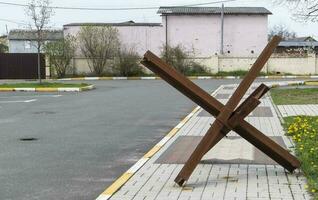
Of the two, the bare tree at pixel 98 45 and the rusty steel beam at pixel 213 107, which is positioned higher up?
the bare tree at pixel 98 45

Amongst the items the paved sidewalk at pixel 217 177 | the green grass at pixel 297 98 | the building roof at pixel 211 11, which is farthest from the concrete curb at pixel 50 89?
the building roof at pixel 211 11

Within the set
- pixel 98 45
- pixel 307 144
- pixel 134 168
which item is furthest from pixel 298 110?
pixel 98 45

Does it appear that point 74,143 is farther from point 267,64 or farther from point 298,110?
point 267,64

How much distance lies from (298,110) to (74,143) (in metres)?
7.48

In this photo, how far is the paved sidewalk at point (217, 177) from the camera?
6172 millimetres

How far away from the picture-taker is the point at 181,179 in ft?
21.4

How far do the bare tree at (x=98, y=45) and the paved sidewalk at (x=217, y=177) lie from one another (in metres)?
33.5

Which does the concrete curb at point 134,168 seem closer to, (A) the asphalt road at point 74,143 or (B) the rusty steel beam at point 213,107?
(A) the asphalt road at point 74,143

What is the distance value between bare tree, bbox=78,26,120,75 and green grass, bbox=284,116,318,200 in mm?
30824

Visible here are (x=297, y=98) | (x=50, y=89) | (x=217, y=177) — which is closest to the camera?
(x=217, y=177)

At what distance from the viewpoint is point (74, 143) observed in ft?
33.9

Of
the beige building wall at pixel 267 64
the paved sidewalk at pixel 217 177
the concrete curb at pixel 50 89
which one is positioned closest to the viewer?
the paved sidewalk at pixel 217 177

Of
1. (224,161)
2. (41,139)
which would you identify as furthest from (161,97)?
(224,161)

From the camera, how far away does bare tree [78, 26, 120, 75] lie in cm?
4309
